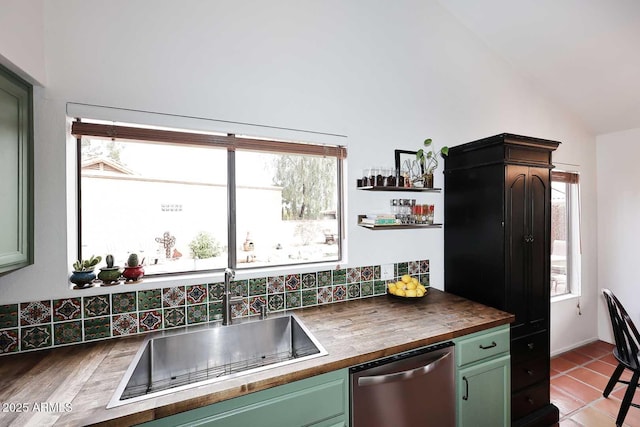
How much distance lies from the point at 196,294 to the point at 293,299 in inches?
23.8

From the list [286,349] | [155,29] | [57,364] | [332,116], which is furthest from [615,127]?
[57,364]

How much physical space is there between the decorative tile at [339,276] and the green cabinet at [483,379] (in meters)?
0.80

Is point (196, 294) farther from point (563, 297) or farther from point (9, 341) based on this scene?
point (563, 297)

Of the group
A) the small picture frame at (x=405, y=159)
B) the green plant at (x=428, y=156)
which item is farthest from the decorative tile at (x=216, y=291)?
the green plant at (x=428, y=156)

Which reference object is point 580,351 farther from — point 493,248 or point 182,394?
point 182,394

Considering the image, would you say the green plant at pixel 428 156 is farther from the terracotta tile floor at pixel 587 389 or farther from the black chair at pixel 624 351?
the terracotta tile floor at pixel 587 389

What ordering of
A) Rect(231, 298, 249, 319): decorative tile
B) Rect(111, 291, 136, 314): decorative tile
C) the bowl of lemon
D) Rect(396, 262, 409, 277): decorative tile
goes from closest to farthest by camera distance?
Rect(111, 291, 136, 314): decorative tile → Rect(231, 298, 249, 319): decorative tile → the bowl of lemon → Rect(396, 262, 409, 277): decorative tile

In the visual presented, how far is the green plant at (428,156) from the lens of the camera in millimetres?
2236

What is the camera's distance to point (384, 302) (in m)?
2.05

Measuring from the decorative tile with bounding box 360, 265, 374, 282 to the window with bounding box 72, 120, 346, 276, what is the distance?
23 cm

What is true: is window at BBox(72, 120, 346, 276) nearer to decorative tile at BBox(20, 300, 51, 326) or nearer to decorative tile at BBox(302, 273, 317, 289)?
decorative tile at BBox(302, 273, 317, 289)

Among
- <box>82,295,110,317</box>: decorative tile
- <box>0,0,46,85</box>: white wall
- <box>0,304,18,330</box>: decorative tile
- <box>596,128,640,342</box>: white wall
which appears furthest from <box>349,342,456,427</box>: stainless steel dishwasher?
<box>596,128,640,342</box>: white wall

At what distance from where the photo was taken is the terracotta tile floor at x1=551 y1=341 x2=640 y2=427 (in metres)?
2.18

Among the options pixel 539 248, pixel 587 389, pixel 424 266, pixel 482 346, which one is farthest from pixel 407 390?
pixel 587 389
